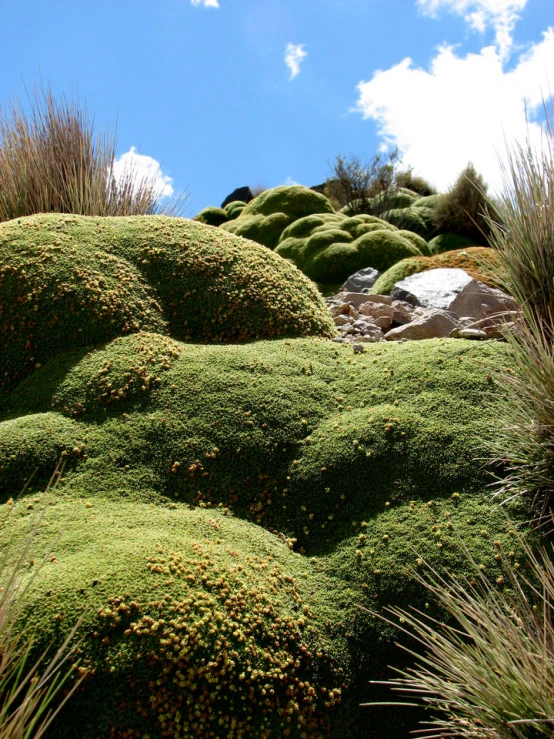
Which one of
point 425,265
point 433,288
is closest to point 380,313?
point 433,288

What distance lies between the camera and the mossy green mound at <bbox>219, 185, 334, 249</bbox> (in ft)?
52.6

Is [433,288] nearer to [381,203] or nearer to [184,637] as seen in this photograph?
[184,637]

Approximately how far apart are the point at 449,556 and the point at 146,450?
1.91 meters

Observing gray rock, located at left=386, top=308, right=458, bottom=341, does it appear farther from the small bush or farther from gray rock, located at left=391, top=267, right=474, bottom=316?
the small bush

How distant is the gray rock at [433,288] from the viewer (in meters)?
8.72

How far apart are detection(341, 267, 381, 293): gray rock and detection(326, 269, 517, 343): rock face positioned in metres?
1.67

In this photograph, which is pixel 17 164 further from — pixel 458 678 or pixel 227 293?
pixel 458 678

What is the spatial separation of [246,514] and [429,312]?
369 cm

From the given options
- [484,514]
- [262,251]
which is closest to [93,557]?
[484,514]

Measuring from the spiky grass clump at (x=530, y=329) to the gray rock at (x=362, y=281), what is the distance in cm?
601

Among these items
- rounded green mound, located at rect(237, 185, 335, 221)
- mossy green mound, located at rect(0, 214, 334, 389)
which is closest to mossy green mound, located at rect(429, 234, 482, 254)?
rounded green mound, located at rect(237, 185, 335, 221)

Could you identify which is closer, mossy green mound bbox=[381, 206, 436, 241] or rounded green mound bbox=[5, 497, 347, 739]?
rounded green mound bbox=[5, 497, 347, 739]

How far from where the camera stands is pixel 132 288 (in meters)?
5.48

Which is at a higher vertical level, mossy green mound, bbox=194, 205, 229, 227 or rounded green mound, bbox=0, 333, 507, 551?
mossy green mound, bbox=194, 205, 229, 227
